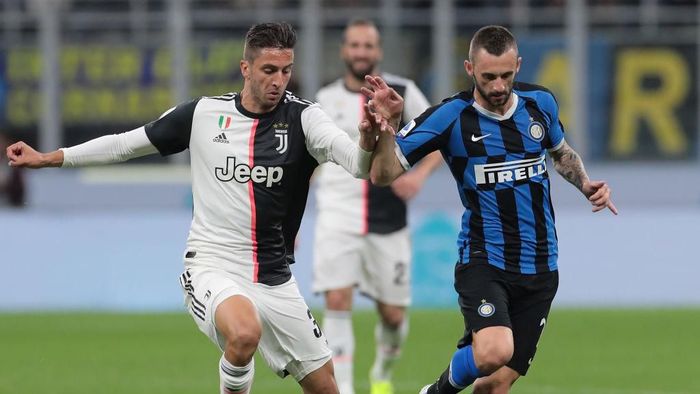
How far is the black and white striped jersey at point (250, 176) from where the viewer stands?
24.2 ft

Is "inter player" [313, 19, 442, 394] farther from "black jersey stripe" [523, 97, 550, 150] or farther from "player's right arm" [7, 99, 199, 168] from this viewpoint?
"player's right arm" [7, 99, 199, 168]

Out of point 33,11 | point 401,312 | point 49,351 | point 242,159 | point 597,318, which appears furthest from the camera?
point 33,11

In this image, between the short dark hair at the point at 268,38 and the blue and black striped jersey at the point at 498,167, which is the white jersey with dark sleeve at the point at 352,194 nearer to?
the blue and black striped jersey at the point at 498,167

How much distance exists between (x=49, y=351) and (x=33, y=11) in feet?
26.6

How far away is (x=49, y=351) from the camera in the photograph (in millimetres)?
13070

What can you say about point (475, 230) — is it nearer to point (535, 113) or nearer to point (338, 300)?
point (535, 113)

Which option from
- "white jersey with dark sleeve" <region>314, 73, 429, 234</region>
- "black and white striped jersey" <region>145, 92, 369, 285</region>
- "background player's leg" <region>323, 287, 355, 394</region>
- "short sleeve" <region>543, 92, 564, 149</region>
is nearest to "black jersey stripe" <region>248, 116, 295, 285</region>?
"black and white striped jersey" <region>145, 92, 369, 285</region>

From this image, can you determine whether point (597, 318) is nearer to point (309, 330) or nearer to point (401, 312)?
point (401, 312)

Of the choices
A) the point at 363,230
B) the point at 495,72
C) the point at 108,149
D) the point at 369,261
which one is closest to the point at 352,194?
the point at 363,230

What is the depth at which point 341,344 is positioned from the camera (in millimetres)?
9914

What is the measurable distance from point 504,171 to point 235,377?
1672mm

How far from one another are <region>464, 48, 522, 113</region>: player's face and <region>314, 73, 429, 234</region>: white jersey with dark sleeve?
2.91 metres

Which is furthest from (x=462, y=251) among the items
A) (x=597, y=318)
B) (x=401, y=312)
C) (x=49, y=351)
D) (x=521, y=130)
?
(x=597, y=318)

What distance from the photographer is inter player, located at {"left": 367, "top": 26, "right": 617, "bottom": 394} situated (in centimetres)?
743
